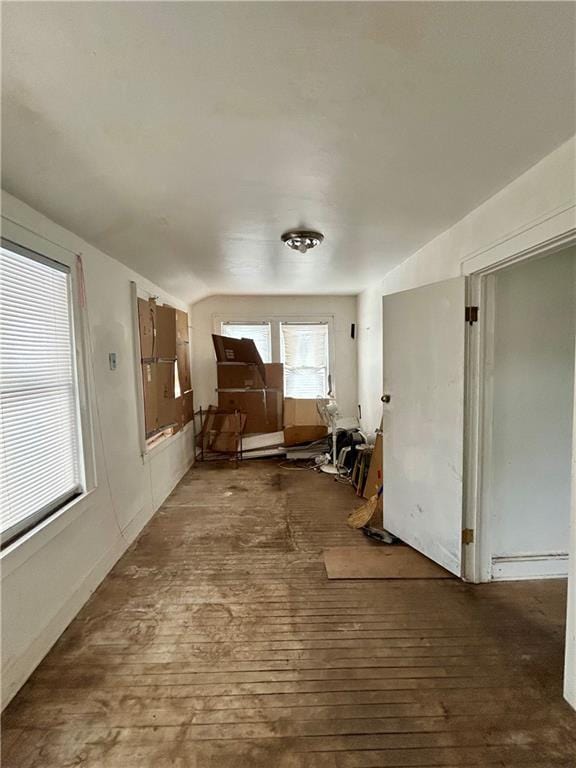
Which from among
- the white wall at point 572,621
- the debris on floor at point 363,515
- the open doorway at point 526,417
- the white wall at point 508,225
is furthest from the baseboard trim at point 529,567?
the white wall at point 508,225

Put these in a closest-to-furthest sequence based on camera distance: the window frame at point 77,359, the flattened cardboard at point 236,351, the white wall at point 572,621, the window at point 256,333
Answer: the white wall at point 572,621, the window frame at point 77,359, the flattened cardboard at point 236,351, the window at point 256,333

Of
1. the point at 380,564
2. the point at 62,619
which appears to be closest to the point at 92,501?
the point at 62,619

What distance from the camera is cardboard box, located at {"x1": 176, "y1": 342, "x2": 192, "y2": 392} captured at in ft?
14.3

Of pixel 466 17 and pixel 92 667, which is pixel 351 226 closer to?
pixel 466 17

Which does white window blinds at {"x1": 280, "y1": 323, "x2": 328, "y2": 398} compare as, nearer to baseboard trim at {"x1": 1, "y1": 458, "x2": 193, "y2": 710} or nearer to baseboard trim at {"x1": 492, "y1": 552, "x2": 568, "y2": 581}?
baseboard trim at {"x1": 1, "y1": 458, "x2": 193, "y2": 710}

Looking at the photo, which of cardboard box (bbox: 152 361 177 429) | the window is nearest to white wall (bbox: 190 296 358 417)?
the window

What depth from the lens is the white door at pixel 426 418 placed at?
7.26 ft

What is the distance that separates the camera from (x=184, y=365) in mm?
4605

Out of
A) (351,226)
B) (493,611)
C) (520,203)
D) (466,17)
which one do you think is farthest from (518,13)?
(493,611)

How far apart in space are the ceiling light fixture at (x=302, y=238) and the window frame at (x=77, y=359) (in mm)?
1380

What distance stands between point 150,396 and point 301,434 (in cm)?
226

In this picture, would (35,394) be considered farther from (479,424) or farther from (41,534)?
(479,424)

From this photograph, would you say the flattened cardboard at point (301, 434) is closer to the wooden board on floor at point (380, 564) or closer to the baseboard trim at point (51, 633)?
the wooden board on floor at point (380, 564)

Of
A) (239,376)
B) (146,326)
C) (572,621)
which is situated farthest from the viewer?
(239,376)
